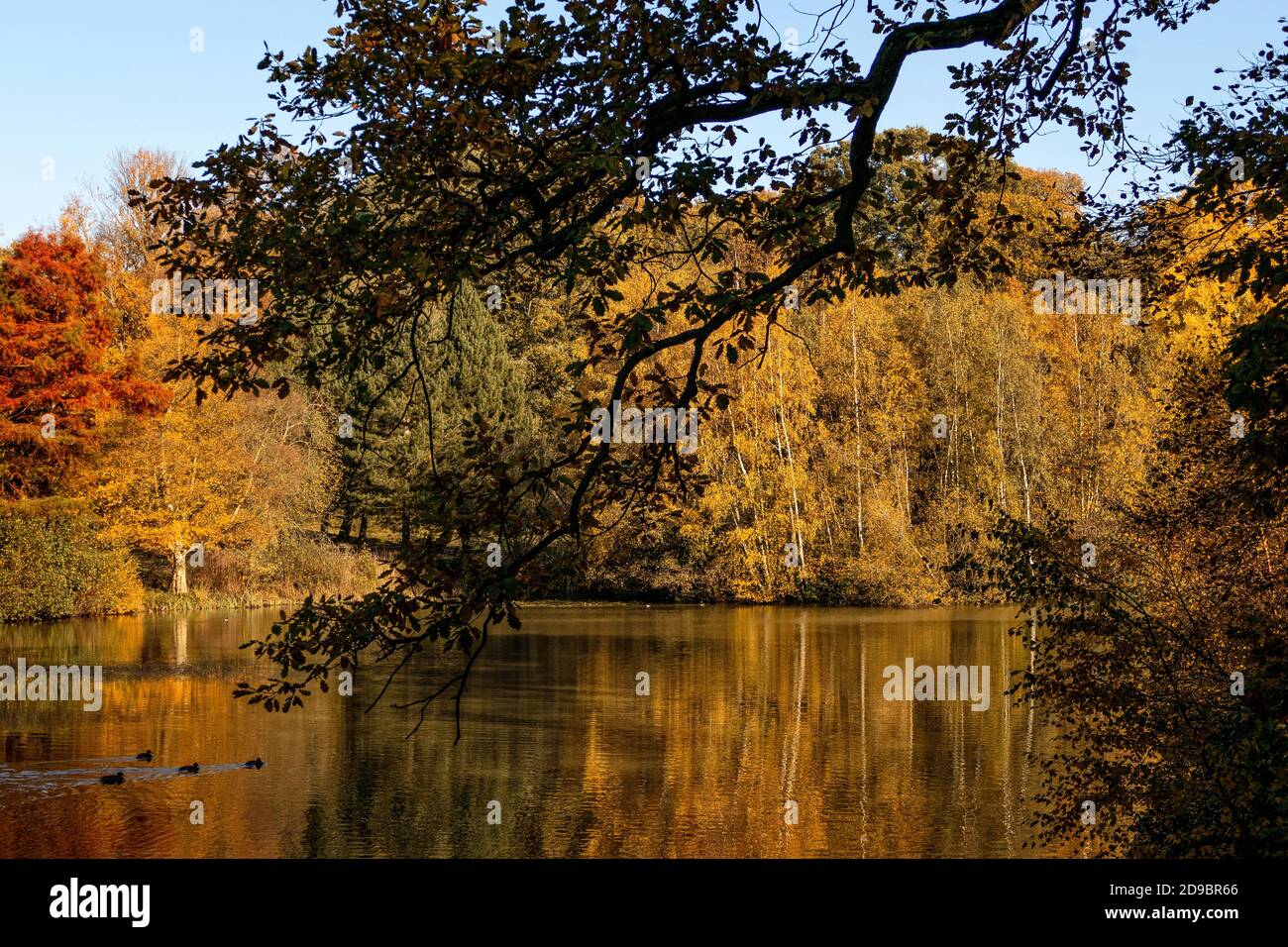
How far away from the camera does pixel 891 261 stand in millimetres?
7418

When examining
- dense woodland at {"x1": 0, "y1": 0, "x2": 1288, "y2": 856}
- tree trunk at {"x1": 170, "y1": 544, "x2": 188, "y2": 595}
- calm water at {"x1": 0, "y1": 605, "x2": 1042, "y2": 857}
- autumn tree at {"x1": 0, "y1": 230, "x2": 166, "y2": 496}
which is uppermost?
autumn tree at {"x1": 0, "y1": 230, "x2": 166, "y2": 496}

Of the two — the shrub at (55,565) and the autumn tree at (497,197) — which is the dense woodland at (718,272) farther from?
the shrub at (55,565)

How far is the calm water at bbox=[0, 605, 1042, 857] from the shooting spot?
12820mm

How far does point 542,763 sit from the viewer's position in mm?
16672

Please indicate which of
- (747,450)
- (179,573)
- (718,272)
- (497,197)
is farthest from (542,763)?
(747,450)

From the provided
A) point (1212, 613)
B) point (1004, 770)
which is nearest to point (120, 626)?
point (1004, 770)

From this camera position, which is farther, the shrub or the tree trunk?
the tree trunk

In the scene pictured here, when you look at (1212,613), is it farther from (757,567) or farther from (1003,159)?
(757,567)

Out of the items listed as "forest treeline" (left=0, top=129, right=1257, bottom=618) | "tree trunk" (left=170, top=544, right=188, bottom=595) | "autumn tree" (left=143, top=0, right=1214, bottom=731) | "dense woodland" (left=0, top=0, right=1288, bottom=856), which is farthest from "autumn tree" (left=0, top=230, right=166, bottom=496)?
"autumn tree" (left=143, top=0, right=1214, bottom=731)

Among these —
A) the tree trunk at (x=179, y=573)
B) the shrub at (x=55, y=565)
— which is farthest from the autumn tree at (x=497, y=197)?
the tree trunk at (x=179, y=573)

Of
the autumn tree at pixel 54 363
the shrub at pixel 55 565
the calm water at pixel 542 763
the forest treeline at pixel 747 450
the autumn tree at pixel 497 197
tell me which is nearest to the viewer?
the autumn tree at pixel 497 197

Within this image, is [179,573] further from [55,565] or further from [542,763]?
[542,763]

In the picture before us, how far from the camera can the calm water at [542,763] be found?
505 inches

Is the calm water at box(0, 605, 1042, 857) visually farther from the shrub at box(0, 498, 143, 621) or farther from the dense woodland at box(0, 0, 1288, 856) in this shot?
the shrub at box(0, 498, 143, 621)
